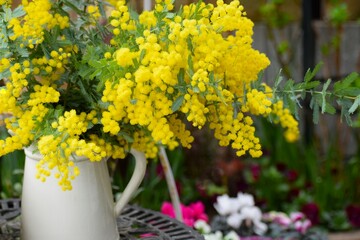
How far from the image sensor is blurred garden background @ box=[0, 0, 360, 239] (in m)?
2.66

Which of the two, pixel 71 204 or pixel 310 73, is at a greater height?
pixel 310 73

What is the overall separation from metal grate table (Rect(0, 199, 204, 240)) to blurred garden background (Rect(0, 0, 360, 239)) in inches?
37.8

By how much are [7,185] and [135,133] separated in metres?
1.37

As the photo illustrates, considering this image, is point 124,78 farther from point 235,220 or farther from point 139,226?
point 235,220

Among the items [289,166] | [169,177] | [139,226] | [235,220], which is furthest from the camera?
[289,166]

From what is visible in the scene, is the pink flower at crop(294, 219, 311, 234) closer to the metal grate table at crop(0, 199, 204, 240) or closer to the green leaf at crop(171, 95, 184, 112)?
the metal grate table at crop(0, 199, 204, 240)

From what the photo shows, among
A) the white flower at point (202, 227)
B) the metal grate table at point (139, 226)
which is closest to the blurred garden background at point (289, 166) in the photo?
the white flower at point (202, 227)

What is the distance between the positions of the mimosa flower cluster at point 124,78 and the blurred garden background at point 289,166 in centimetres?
132

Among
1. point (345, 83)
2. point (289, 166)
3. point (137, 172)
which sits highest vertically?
point (345, 83)

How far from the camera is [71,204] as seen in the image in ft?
3.74

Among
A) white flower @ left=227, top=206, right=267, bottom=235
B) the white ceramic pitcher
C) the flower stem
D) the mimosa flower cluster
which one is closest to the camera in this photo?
the mimosa flower cluster

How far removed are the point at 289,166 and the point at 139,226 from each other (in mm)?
1667

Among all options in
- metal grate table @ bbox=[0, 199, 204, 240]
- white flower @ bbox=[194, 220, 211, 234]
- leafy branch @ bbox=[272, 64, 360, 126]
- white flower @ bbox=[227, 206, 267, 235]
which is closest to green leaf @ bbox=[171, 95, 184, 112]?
leafy branch @ bbox=[272, 64, 360, 126]

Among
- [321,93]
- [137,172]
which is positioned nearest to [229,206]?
[137,172]
